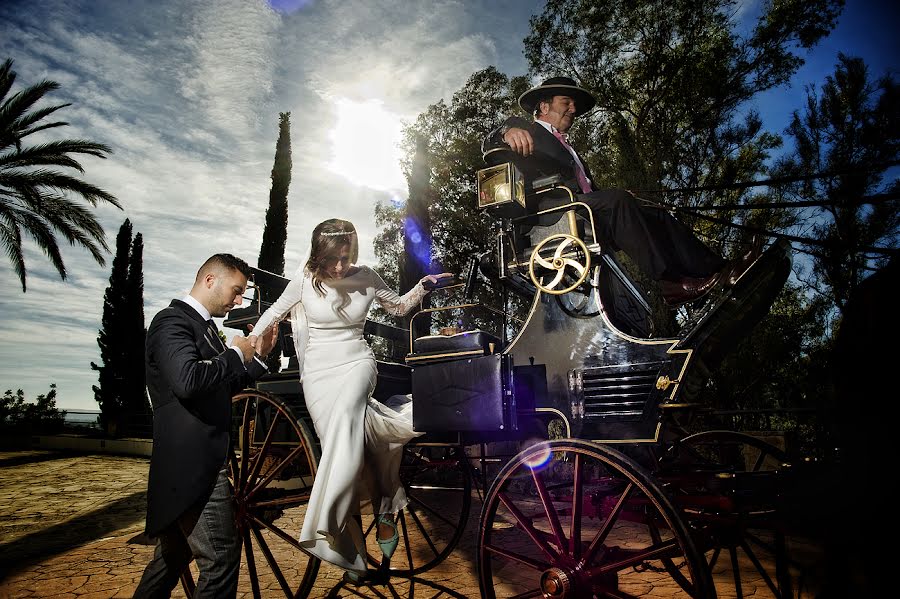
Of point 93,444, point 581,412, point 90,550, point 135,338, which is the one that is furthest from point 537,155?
point 135,338

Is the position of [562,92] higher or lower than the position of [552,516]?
higher

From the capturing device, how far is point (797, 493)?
5.41 feet

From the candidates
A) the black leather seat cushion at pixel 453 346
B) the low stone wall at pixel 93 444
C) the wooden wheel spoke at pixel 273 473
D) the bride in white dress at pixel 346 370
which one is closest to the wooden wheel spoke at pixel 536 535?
the black leather seat cushion at pixel 453 346

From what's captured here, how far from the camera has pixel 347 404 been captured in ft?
9.17

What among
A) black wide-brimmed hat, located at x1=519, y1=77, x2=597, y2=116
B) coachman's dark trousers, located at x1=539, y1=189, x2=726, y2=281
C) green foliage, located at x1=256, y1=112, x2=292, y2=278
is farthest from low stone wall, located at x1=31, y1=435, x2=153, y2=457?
coachman's dark trousers, located at x1=539, y1=189, x2=726, y2=281

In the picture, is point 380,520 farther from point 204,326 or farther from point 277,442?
point 204,326

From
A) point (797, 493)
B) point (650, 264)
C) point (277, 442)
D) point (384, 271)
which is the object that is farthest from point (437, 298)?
point (797, 493)

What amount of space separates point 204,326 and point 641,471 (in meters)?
2.20

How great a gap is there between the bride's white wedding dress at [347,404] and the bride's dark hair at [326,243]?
0.07 m

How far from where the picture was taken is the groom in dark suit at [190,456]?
2.21 metres

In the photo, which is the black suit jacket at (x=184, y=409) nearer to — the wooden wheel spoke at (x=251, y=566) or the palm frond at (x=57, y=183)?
the wooden wheel spoke at (x=251, y=566)

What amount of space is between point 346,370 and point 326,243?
78cm

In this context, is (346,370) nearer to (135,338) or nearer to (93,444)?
(93,444)

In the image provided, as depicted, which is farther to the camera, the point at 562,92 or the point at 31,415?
A: the point at 31,415
